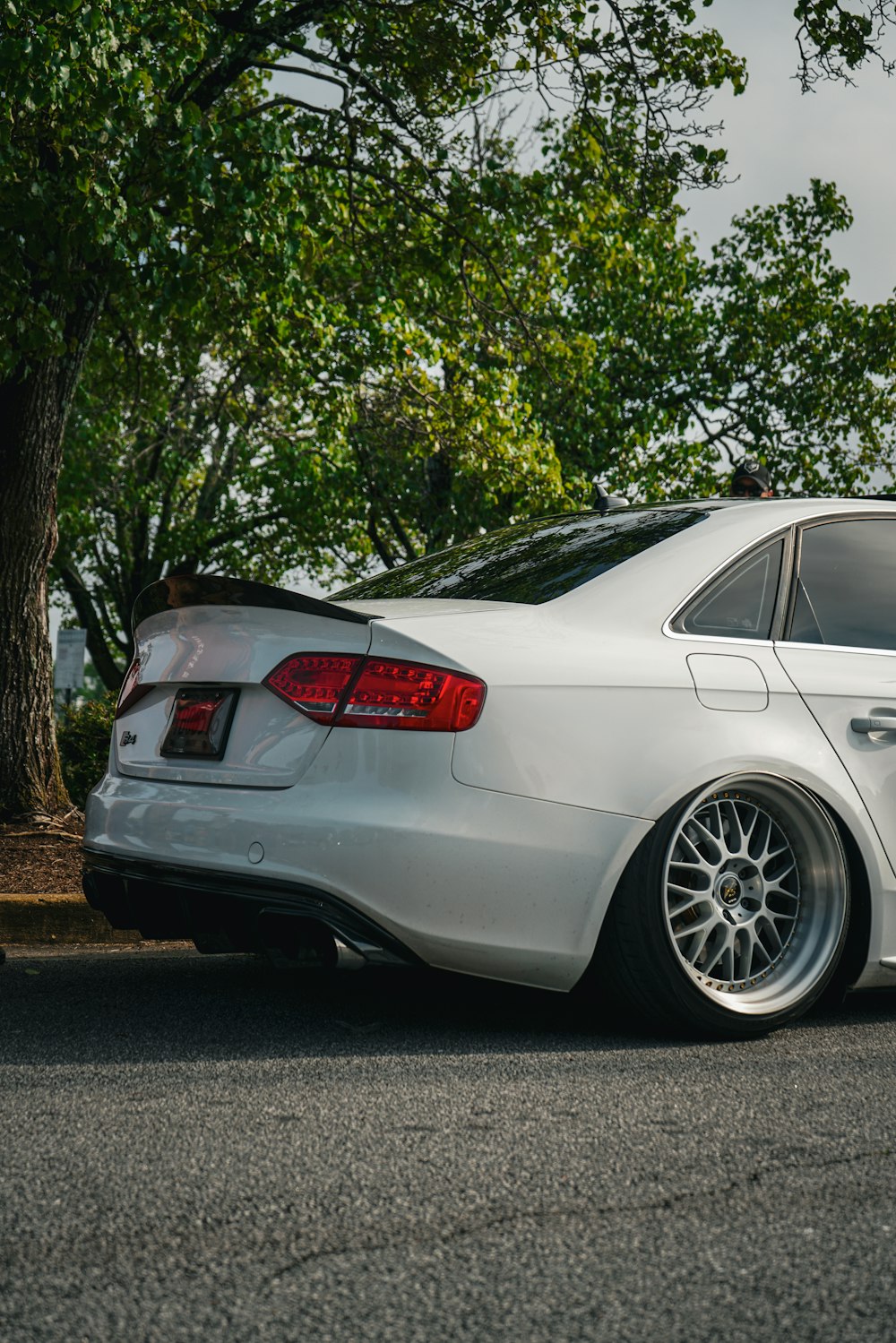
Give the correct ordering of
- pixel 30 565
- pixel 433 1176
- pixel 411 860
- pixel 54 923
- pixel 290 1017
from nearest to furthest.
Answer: pixel 433 1176 < pixel 411 860 < pixel 290 1017 < pixel 54 923 < pixel 30 565

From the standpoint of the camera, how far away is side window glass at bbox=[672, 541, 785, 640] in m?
4.05

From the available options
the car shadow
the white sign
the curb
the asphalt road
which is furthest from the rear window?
the white sign

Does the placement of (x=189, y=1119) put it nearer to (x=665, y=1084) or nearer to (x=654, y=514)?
(x=665, y=1084)

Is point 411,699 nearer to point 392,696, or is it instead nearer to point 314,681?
point 392,696

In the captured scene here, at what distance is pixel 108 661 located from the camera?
1228 inches

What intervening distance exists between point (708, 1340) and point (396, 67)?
1003 centimetres

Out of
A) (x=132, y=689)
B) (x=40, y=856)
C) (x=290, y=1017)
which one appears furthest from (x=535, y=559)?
(x=40, y=856)

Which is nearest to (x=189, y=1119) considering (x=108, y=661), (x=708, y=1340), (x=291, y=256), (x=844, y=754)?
(x=708, y=1340)

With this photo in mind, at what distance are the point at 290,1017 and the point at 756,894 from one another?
141 cm

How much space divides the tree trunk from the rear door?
5.12 m

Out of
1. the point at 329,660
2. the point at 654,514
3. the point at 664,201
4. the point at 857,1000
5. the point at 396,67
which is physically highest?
the point at 396,67

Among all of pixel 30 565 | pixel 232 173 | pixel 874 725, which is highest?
pixel 232 173

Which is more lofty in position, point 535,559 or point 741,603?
point 535,559

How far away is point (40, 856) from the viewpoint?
281 inches
